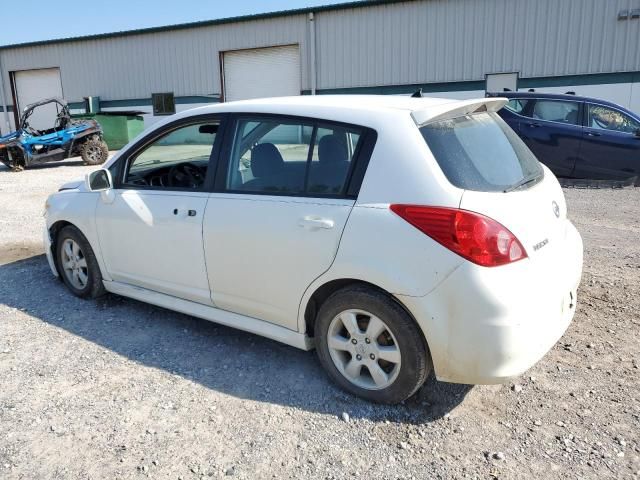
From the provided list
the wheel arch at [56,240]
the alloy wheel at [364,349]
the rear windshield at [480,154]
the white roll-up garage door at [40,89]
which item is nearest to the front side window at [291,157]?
the rear windshield at [480,154]

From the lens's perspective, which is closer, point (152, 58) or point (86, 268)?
point (86, 268)

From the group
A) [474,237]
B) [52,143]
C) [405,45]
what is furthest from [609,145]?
[52,143]

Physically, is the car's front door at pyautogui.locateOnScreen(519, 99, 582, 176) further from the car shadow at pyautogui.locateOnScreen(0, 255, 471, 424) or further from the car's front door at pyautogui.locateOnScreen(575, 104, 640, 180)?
the car shadow at pyautogui.locateOnScreen(0, 255, 471, 424)

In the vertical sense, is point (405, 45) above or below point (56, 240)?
above

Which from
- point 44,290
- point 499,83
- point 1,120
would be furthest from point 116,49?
point 44,290

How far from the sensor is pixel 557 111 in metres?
9.92

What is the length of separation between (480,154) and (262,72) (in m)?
20.5

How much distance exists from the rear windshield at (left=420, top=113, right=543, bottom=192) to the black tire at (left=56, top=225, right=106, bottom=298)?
2.96 meters

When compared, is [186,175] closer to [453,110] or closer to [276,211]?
[276,211]

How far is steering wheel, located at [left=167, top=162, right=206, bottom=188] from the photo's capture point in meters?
3.73

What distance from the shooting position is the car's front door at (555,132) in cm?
966

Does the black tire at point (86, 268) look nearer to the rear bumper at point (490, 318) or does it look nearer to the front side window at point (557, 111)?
the rear bumper at point (490, 318)

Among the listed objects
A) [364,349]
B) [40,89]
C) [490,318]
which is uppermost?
[40,89]

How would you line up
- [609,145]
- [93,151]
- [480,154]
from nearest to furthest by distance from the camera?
[480,154], [609,145], [93,151]
